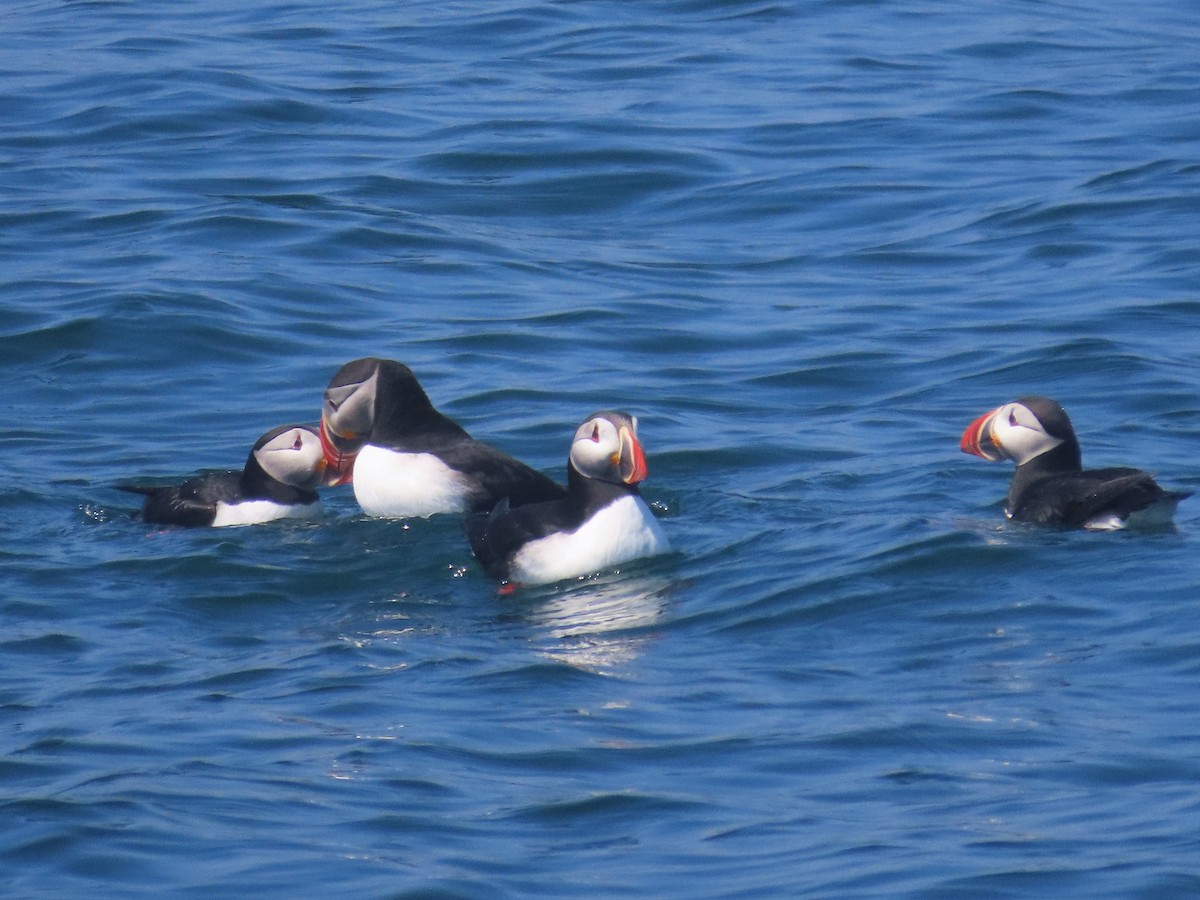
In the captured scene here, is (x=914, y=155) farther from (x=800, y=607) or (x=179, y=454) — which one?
(x=800, y=607)

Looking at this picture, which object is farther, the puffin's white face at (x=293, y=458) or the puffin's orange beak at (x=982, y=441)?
the puffin's orange beak at (x=982, y=441)

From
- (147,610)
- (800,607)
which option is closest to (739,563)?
(800,607)

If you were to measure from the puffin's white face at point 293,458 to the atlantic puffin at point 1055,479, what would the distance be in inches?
121

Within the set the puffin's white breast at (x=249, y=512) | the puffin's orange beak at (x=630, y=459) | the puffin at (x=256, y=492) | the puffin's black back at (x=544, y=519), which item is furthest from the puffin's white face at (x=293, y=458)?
the puffin's orange beak at (x=630, y=459)

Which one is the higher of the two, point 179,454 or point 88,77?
point 88,77

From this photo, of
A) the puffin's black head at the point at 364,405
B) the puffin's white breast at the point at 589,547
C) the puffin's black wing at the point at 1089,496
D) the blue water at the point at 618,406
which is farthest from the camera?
the puffin's black head at the point at 364,405

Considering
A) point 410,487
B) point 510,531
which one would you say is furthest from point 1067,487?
point 410,487

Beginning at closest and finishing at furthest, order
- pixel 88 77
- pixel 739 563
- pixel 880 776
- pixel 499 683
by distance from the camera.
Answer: pixel 880 776 < pixel 499 683 < pixel 739 563 < pixel 88 77

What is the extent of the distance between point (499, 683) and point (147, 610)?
5.91ft

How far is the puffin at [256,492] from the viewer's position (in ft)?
32.3

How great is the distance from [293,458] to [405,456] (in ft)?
1.72

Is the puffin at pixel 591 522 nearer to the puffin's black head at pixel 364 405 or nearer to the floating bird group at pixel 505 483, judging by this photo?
the floating bird group at pixel 505 483

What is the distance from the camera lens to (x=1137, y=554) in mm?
8781

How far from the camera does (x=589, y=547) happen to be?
870cm
